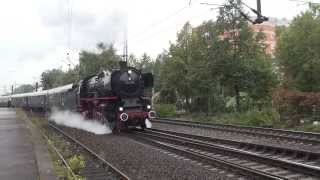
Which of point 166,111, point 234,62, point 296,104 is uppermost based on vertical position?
point 234,62

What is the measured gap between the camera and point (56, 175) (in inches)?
415

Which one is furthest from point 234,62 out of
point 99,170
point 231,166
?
point 231,166

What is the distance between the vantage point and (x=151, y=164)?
13414mm

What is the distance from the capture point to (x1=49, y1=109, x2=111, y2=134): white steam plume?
26.7m

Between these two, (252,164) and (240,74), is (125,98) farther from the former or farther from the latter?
(252,164)

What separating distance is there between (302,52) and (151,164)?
38.1 meters

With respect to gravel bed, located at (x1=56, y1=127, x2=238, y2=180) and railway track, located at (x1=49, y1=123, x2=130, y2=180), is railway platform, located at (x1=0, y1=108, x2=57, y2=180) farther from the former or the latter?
gravel bed, located at (x1=56, y1=127, x2=238, y2=180)

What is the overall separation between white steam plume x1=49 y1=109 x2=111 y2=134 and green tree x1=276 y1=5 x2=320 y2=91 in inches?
793

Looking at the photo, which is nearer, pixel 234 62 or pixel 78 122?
pixel 234 62

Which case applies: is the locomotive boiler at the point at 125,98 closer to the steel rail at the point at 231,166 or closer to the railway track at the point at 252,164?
the railway track at the point at 252,164

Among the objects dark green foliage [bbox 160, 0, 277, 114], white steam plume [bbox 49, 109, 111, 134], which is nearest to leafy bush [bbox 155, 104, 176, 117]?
dark green foliage [bbox 160, 0, 277, 114]

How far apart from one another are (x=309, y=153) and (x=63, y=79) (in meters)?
87.5

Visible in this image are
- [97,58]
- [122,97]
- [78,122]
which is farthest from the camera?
[97,58]

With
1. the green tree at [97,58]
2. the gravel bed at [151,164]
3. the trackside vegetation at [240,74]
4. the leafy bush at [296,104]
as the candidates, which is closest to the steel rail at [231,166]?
the gravel bed at [151,164]
